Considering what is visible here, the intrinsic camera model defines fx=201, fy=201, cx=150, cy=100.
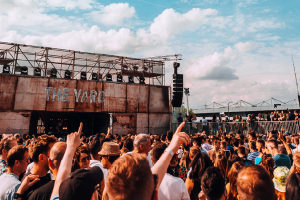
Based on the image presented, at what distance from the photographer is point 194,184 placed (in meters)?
3.25

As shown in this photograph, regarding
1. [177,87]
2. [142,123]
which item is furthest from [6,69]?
[177,87]

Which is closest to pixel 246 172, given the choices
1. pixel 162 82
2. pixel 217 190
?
pixel 217 190

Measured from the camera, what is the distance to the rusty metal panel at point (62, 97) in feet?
64.5

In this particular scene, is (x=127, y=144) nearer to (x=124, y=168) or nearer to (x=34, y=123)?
(x=124, y=168)

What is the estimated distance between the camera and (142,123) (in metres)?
22.5

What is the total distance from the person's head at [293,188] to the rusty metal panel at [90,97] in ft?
66.5

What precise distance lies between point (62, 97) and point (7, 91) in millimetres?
Answer: 4633

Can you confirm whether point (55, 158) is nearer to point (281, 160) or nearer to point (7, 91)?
point (281, 160)

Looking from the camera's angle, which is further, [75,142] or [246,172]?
[75,142]

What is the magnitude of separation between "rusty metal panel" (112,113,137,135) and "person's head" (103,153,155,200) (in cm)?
2060

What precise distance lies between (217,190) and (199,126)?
16.5 meters

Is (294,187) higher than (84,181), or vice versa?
(84,181)

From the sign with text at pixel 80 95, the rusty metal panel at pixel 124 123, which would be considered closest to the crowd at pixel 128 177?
the sign with text at pixel 80 95

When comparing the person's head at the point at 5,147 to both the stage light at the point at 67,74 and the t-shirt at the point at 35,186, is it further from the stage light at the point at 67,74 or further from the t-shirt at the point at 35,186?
the stage light at the point at 67,74
